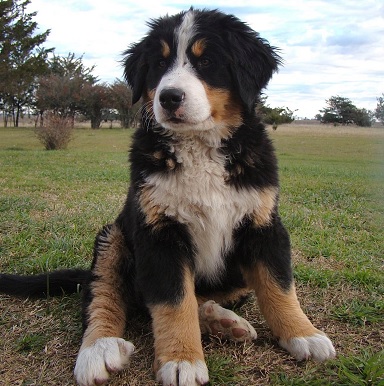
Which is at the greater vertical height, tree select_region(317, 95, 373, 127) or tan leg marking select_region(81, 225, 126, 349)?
tree select_region(317, 95, 373, 127)

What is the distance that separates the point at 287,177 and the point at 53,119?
1210 cm

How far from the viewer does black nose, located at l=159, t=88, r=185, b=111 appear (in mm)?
2611

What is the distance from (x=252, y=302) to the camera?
3.15m

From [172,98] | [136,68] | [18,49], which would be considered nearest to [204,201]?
[172,98]

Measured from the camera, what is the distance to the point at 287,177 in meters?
9.95

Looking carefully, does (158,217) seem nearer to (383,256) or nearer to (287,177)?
(383,256)

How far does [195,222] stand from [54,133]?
56.3 ft

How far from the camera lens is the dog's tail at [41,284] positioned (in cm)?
305

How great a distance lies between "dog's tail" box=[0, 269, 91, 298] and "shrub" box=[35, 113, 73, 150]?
1643 centimetres

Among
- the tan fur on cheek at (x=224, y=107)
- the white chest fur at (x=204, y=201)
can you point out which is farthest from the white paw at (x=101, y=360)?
the tan fur on cheek at (x=224, y=107)

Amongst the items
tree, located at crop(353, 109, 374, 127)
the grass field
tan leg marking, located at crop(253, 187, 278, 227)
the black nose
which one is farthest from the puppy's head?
the grass field

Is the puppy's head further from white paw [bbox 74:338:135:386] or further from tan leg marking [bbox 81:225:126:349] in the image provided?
white paw [bbox 74:338:135:386]

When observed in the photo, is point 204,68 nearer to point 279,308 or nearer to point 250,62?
point 250,62

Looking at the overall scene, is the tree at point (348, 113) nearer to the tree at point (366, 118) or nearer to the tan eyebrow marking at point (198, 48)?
the tree at point (366, 118)
